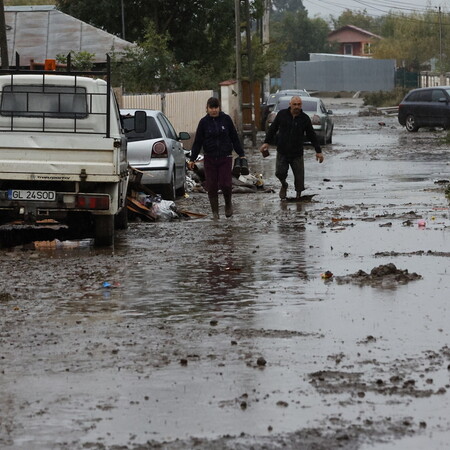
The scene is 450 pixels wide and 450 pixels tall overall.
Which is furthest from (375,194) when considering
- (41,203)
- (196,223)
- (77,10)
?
(77,10)

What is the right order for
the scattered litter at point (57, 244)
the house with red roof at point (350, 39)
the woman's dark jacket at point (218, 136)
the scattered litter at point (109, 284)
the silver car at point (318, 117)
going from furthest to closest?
the house with red roof at point (350, 39), the silver car at point (318, 117), the woman's dark jacket at point (218, 136), the scattered litter at point (57, 244), the scattered litter at point (109, 284)

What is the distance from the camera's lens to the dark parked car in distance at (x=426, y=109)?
45531mm

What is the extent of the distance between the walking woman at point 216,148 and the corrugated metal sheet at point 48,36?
1156 inches

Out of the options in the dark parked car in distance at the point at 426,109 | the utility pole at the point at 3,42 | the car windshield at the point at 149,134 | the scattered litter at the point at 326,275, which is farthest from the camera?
the dark parked car in distance at the point at 426,109

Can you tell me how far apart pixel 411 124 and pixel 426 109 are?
102cm

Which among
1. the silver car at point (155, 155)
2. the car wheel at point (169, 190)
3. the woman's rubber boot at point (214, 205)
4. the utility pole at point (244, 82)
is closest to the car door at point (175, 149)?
the silver car at point (155, 155)

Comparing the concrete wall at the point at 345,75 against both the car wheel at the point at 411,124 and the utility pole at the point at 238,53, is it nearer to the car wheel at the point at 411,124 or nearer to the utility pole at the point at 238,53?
the car wheel at the point at 411,124

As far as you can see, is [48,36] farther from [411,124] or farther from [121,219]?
[121,219]

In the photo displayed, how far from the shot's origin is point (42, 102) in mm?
15703

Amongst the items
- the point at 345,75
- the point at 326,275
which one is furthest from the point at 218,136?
the point at 345,75

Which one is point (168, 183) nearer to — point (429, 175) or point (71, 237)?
point (71, 237)

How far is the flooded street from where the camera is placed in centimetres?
656

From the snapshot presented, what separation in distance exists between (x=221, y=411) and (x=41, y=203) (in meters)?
7.78

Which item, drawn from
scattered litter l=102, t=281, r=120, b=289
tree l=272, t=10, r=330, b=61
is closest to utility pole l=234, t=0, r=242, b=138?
scattered litter l=102, t=281, r=120, b=289
